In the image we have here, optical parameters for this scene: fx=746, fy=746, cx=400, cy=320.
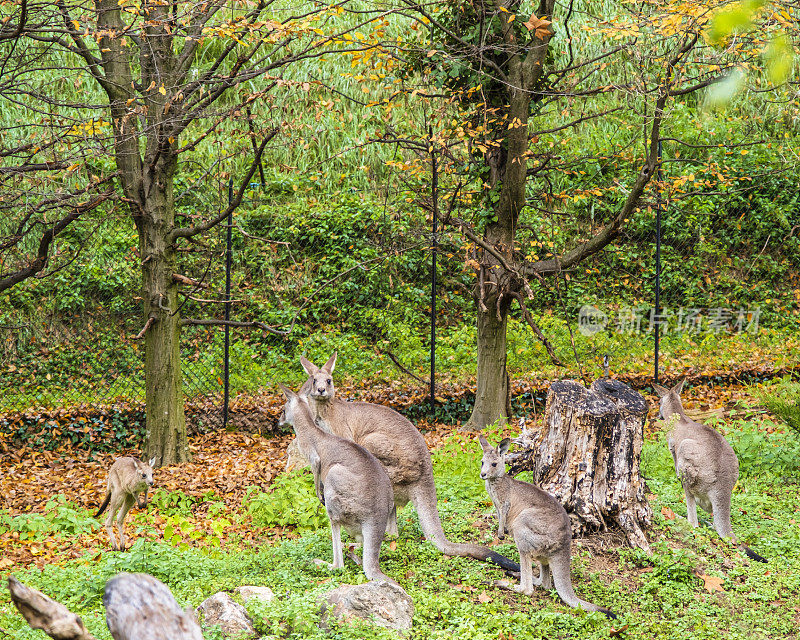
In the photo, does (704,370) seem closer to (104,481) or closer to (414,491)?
(414,491)

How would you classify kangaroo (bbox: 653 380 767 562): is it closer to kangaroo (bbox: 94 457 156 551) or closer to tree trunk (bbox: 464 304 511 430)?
tree trunk (bbox: 464 304 511 430)

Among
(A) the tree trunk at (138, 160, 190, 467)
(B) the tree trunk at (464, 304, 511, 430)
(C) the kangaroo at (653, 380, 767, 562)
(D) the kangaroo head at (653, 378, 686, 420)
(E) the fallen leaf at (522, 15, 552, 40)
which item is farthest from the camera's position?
(B) the tree trunk at (464, 304, 511, 430)

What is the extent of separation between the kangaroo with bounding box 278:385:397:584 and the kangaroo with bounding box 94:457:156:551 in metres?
2.00

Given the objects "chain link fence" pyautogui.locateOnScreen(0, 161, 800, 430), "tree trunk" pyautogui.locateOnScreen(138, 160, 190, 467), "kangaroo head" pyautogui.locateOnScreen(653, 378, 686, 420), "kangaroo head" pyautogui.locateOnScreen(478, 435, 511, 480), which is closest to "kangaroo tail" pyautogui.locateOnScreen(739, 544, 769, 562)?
"kangaroo head" pyautogui.locateOnScreen(653, 378, 686, 420)

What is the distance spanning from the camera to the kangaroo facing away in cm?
626

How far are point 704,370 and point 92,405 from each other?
10.3 metres

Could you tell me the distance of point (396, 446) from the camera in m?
6.69

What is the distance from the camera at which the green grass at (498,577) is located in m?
5.02

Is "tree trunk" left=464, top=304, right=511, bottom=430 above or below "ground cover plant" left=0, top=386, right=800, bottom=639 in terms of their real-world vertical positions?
above

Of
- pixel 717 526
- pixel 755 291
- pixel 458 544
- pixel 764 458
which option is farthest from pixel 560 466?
pixel 755 291

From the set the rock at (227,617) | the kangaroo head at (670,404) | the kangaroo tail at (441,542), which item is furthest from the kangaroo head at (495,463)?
the kangaroo head at (670,404)

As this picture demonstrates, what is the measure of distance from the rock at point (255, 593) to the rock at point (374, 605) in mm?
422

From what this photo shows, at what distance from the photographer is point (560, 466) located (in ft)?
21.4

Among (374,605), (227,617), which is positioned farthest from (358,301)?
(227,617)
